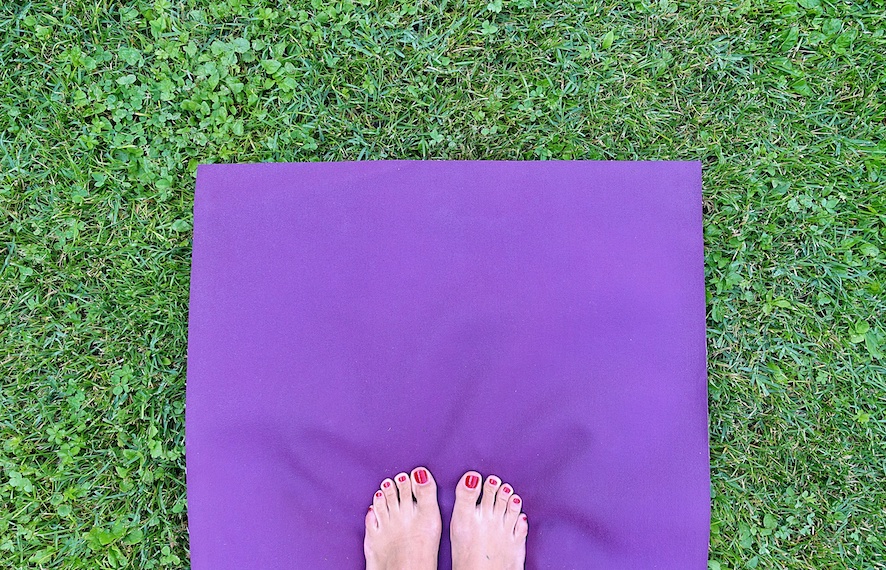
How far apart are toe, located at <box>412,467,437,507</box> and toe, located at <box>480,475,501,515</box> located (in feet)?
0.55

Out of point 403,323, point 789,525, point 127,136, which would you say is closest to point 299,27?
point 127,136

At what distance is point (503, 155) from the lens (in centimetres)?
197

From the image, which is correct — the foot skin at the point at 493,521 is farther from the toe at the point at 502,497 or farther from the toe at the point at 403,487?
the toe at the point at 403,487

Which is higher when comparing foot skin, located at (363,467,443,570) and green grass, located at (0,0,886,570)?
green grass, located at (0,0,886,570)

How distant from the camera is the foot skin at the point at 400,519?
1.83 meters

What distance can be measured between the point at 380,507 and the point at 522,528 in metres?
Answer: 0.48

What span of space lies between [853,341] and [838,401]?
0.22 metres

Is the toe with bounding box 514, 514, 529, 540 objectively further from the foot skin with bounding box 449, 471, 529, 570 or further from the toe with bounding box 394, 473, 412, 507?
the toe with bounding box 394, 473, 412, 507

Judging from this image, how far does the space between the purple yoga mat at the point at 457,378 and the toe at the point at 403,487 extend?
0.08 feet

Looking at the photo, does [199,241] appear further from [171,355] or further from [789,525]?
[789,525]

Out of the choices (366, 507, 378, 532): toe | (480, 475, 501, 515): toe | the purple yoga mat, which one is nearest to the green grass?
the purple yoga mat

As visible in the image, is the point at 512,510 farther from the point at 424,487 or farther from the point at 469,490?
the point at 424,487

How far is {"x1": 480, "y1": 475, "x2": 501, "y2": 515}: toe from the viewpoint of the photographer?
6.02ft

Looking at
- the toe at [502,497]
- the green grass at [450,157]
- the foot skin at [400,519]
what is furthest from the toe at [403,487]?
the green grass at [450,157]
